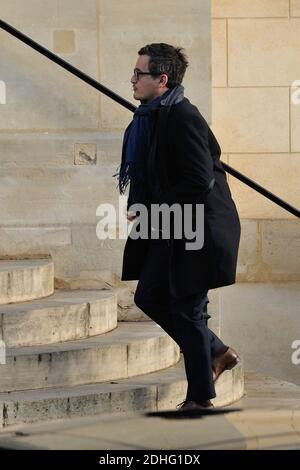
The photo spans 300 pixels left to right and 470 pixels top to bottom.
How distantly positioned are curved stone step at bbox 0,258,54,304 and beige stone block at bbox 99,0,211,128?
45.1 inches

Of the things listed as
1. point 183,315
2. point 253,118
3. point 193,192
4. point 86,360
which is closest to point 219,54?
point 253,118

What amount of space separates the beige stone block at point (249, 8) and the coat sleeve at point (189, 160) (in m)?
2.98

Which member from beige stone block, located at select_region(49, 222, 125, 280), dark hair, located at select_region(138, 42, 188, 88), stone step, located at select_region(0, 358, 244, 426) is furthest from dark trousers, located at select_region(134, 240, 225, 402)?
beige stone block, located at select_region(49, 222, 125, 280)

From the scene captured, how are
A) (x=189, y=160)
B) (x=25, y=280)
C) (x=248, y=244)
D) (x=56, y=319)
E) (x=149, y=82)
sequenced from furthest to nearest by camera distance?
(x=248, y=244) → (x=25, y=280) → (x=56, y=319) → (x=149, y=82) → (x=189, y=160)

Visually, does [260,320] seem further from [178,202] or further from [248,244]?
[178,202]

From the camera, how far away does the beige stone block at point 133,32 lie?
7.32 meters

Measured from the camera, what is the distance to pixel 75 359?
5777 millimetres

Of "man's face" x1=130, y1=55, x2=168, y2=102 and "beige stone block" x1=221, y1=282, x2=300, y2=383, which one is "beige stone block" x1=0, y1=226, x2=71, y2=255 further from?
"man's face" x1=130, y1=55, x2=168, y2=102

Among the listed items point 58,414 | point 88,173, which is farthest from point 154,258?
point 88,173

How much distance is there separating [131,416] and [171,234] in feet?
7.30

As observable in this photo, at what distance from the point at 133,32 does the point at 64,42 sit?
1.47 feet

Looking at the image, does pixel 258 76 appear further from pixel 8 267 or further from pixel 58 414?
pixel 58 414
